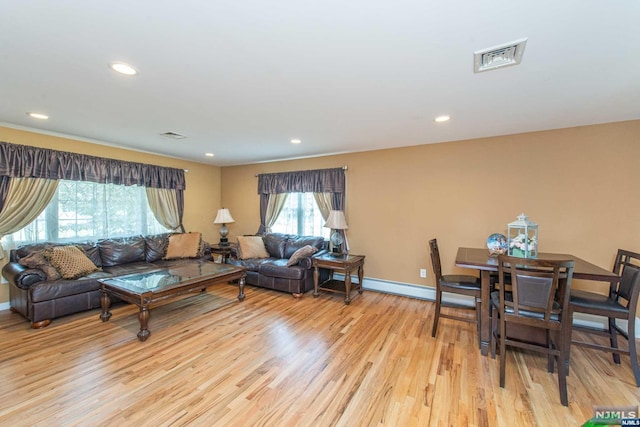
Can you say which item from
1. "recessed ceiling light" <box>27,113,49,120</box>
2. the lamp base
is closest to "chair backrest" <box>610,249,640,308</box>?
the lamp base

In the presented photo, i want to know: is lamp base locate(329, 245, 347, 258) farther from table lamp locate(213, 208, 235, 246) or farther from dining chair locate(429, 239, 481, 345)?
table lamp locate(213, 208, 235, 246)

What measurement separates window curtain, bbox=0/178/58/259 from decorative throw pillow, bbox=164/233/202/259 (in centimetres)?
166

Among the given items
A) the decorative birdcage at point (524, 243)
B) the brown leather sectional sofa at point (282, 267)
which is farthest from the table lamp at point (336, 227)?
the decorative birdcage at point (524, 243)

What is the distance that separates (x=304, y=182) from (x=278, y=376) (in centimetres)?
339

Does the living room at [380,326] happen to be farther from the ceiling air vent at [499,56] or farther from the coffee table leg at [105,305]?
the ceiling air vent at [499,56]

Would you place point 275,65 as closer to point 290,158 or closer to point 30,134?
point 290,158

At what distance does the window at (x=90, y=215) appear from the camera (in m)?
3.65

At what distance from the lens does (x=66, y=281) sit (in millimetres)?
3074

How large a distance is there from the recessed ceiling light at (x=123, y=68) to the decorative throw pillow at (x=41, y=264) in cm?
262

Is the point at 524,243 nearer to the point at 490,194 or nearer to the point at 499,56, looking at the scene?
the point at 490,194

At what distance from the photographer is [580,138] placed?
3086mm

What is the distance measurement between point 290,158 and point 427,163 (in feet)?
8.20

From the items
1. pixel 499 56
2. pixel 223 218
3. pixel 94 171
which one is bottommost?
pixel 223 218

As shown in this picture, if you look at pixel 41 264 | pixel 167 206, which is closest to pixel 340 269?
pixel 167 206
